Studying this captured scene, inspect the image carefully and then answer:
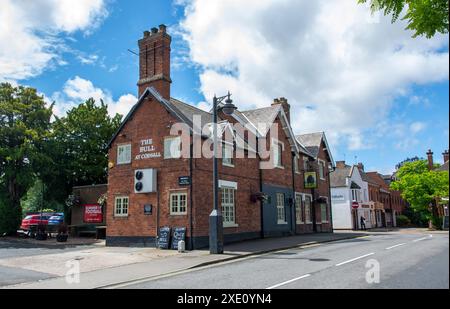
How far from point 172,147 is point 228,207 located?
178 inches

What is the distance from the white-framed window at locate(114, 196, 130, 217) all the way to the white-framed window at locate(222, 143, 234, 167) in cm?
567

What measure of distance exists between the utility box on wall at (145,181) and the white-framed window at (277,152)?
372 inches

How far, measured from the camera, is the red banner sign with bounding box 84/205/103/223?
2634 cm

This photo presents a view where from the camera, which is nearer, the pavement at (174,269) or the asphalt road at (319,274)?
the asphalt road at (319,274)

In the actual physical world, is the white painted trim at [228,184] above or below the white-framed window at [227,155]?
below

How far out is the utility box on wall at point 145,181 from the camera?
2047 cm

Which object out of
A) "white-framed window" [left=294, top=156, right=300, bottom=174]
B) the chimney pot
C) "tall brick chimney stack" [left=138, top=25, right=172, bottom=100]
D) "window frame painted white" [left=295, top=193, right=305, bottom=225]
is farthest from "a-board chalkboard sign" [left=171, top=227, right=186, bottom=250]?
"white-framed window" [left=294, top=156, right=300, bottom=174]

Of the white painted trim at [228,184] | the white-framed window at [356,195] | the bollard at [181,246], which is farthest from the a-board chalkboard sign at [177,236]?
the white-framed window at [356,195]

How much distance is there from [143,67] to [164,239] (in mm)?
9873

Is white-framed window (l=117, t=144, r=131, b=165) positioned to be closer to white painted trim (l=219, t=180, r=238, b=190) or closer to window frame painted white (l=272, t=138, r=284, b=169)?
white painted trim (l=219, t=180, r=238, b=190)

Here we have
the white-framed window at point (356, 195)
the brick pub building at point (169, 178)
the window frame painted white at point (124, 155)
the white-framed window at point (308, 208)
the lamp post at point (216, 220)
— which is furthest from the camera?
the white-framed window at point (356, 195)

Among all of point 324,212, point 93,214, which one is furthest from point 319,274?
point 324,212

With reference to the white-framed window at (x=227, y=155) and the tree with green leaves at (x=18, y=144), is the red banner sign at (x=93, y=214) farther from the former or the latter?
the white-framed window at (x=227, y=155)
